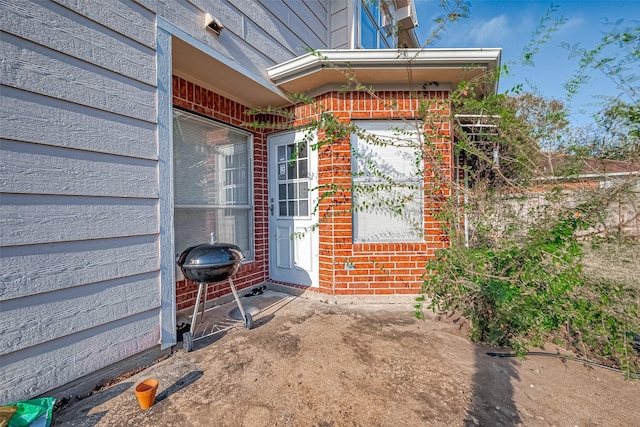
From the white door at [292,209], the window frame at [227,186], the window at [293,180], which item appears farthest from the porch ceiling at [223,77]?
the window at [293,180]

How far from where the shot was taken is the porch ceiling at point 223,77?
2.56 meters

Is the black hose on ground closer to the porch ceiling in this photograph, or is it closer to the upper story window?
the porch ceiling

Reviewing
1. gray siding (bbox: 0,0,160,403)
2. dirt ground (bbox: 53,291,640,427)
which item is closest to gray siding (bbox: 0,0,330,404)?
gray siding (bbox: 0,0,160,403)

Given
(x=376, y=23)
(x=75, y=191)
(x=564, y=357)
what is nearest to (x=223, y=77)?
(x=75, y=191)

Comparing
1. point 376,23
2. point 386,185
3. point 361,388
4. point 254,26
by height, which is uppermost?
point 376,23

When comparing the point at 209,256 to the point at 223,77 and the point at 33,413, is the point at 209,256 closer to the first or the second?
the point at 33,413

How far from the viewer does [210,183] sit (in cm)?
326

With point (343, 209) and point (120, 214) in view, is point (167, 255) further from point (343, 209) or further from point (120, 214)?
point (343, 209)

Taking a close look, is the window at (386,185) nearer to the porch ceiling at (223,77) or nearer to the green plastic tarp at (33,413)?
the porch ceiling at (223,77)

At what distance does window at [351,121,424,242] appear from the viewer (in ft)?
11.2

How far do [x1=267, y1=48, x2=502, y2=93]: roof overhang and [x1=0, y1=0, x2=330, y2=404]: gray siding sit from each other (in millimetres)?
1294

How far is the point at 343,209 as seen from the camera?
11.1 feet

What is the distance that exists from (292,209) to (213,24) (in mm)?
2256

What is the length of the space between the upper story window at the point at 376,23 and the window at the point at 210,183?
11.3 ft
